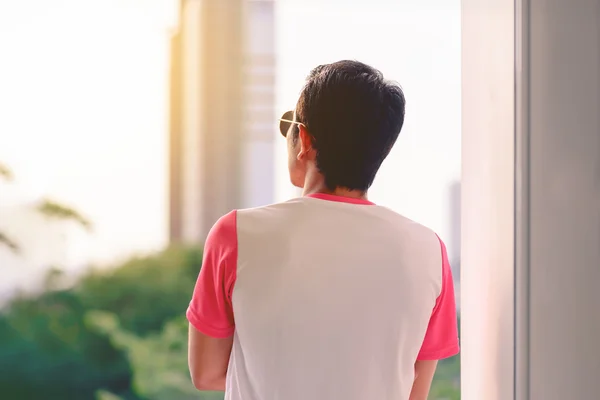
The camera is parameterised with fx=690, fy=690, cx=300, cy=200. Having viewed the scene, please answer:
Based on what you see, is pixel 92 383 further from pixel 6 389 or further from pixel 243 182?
pixel 243 182

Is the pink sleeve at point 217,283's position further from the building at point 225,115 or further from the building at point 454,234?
the building at point 454,234

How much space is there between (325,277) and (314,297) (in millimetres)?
29

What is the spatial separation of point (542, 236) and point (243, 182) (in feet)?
5.65

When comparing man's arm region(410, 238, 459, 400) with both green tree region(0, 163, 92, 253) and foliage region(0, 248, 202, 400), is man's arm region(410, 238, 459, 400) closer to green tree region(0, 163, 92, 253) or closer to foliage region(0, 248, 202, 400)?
foliage region(0, 248, 202, 400)

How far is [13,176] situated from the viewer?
2615 millimetres

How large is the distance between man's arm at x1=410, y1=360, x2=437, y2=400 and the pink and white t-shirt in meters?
0.11

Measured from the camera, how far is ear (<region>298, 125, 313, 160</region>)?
92cm

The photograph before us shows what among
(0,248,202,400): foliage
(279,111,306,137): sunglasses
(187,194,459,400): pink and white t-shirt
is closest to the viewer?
(187,194,459,400): pink and white t-shirt

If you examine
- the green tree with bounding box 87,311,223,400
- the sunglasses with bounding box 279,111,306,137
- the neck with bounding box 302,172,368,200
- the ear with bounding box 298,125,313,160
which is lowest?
the green tree with bounding box 87,311,223,400

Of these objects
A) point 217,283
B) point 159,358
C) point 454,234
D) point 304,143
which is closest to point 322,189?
point 304,143

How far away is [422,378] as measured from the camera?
1041 mm

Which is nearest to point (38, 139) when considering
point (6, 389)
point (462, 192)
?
point (6, 389)

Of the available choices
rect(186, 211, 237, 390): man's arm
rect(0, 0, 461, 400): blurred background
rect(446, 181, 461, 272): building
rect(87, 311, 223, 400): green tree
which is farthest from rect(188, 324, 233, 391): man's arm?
rect(87, 311, 223, 400): green tree

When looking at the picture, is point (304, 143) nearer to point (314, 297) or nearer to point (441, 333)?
point (314, 297)
